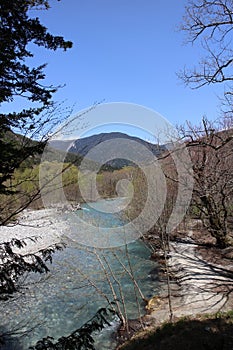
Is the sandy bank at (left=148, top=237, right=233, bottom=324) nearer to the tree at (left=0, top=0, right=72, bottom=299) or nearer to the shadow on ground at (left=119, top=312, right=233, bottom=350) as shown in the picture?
the shadow on ground at (left=119, top=312, right=233, bottom=350)

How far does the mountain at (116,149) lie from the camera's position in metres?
3.14

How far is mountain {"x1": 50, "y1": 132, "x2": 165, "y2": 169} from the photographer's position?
314 centimetres

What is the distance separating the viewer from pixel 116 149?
7.25 m

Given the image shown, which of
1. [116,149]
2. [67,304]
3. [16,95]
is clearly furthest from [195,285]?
[16,95]

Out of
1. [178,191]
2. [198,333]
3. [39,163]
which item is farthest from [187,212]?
→ [39,163]

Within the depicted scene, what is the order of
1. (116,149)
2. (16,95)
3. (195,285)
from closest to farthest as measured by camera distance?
(16,95) → (195,285) → (116,149)

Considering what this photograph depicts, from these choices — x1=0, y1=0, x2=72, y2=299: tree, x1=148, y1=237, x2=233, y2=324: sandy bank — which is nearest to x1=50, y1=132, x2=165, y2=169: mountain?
x1=0, y1=0, x2=72, y2=299: tree

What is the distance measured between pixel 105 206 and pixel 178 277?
3162mm

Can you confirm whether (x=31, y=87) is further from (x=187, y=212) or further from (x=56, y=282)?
(x=187, y=212)

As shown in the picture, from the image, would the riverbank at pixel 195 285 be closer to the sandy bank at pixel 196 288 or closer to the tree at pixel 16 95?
the sandy bank at pixel 196 288

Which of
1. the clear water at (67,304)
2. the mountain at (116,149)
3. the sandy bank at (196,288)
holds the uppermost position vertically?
the mountain at (116,149)

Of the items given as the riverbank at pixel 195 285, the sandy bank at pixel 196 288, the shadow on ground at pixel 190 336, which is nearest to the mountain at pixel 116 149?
the shadow on ground at pixel 190 336

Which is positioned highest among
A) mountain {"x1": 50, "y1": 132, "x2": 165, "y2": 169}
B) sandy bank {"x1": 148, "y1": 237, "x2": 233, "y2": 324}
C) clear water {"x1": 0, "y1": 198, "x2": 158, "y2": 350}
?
mountain {"x1": 50, "y1": 132, "x2": 165, "y2": 169}

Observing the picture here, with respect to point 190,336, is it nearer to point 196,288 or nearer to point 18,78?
point 196,288
